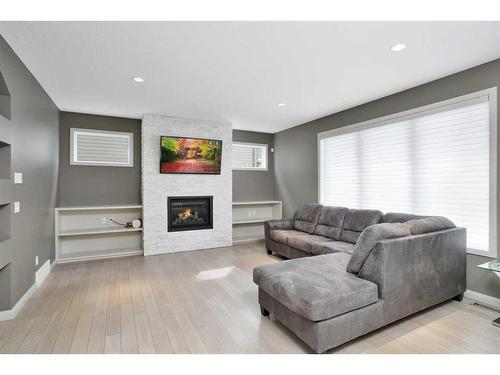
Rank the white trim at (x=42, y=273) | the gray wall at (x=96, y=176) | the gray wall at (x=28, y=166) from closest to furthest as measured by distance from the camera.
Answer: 1. the gray wall at (x=28, y=166)
2. the white trim at (x=42, y=273)
3. the gray wall at (x=96, y=176)

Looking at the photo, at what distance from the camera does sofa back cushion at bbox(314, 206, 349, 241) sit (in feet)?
13.2

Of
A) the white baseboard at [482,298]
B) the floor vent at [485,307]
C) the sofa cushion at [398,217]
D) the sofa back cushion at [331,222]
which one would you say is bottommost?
the floor vent at [485,307]

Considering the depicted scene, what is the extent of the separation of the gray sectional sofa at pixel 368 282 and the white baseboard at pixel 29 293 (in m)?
2.44

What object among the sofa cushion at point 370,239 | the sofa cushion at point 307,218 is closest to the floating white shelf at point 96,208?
the sofa cushion at point 307,218

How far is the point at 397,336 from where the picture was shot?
2.09 m

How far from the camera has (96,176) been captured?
188 inches

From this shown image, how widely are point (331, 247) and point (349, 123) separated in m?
2.32

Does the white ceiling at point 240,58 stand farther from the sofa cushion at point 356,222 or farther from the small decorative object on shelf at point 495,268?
the small decorative object on shelf at point 495,268

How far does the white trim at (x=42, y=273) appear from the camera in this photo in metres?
3.18

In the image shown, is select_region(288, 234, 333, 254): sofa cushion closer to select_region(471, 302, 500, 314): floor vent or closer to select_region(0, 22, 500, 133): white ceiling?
select_region(471, 302, 500, 314): floor vent

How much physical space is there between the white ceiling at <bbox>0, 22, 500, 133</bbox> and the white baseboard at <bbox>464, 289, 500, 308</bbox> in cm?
258

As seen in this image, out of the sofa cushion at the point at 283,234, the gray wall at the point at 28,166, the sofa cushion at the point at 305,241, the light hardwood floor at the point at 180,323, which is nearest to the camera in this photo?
the light hardwood floor at the point at 180,323

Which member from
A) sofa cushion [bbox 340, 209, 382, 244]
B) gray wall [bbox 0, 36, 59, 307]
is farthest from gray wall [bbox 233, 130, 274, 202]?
gray wall [bbox 0, 36, 59, 307]
